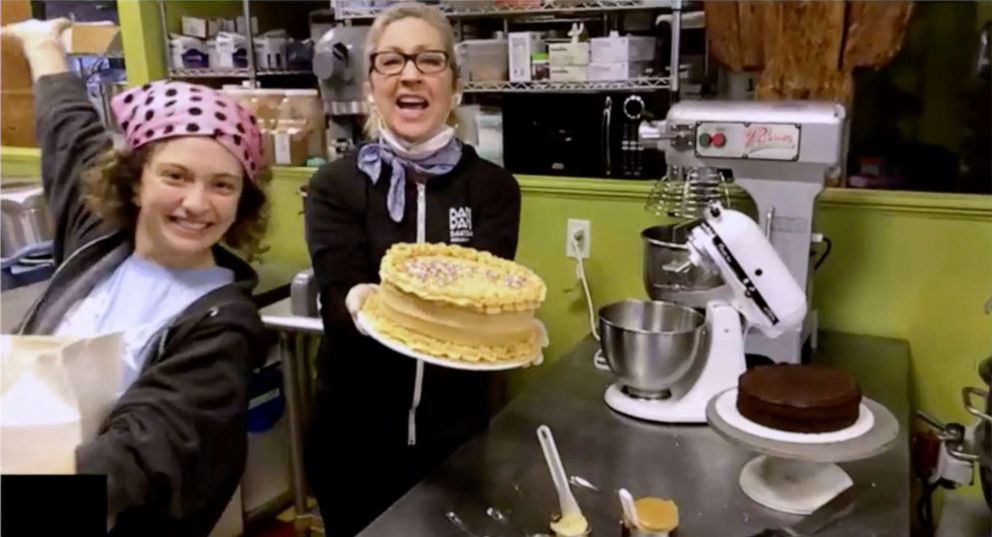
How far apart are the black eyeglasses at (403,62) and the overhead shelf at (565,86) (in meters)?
0.69

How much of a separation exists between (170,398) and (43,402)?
227 mm

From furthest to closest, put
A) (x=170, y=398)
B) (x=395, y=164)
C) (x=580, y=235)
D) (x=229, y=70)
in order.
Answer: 1. (x=229, y=70)
2. (x=580, y=235)
3. (x=395, y=164)
4. (x=170, y=398)

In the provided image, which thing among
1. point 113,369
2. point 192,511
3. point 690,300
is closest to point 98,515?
point 113,369

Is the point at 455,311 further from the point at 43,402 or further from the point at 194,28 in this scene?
the point at 194,28

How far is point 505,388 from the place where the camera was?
6.87 feet

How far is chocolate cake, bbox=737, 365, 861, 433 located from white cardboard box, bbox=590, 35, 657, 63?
108 cm

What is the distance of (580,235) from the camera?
193 centimetres

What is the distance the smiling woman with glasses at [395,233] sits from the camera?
1348 mm

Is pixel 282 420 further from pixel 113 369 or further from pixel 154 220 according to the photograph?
pixel 113 369

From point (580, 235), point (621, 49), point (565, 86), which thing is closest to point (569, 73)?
point (565, 86)

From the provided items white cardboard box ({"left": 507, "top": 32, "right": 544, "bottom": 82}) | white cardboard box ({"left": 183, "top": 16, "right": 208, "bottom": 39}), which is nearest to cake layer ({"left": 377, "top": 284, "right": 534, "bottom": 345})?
white cardboard box ({"left": 507, "top": 32, "right": 544, "bottom": 82})

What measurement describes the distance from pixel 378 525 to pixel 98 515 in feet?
2.15

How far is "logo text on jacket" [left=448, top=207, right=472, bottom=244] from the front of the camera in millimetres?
1405

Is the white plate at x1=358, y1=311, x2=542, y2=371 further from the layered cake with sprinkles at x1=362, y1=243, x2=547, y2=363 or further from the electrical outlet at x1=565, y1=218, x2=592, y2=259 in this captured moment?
the electrical outlet at x1=565, y1=218, x2=592, y2=259
